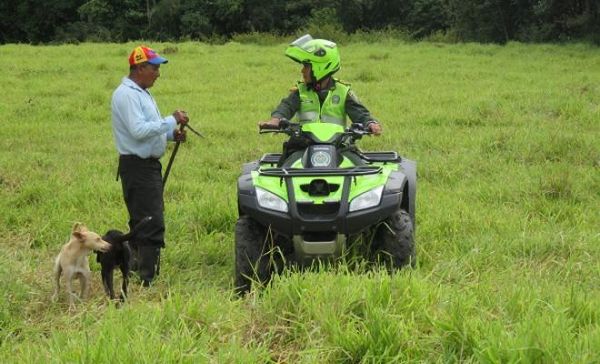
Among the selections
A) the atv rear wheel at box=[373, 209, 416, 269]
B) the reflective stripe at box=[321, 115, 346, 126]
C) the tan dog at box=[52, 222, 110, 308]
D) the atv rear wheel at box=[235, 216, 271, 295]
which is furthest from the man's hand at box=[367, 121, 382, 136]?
the tan dog at box=[52, 222, 110, 308]

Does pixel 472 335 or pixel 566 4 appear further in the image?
pixel 566 4

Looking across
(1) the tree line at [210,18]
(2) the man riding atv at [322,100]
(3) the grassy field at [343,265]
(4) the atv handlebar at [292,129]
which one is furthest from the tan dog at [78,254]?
(1) the tree line at [210,18]

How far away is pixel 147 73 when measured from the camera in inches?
196

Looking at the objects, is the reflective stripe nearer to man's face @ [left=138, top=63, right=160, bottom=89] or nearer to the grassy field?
the grassy field

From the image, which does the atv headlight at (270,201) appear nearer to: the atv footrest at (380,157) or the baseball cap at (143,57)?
the atv footrest at (380,157)

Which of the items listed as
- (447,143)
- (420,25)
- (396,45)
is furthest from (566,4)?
(447,143)

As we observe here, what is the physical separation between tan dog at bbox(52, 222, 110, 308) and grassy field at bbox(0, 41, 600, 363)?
17cm

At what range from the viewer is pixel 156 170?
5.04 m

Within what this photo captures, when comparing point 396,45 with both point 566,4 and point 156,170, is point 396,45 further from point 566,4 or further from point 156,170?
point 156,170

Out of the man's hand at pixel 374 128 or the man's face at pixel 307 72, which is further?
the man's face at pixel 307 72

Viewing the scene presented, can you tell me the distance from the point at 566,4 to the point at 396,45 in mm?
8056

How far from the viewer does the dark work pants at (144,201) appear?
16.2 feet

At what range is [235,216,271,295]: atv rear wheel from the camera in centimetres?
455

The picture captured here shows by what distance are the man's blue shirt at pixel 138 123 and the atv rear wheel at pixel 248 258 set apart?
0.86m
